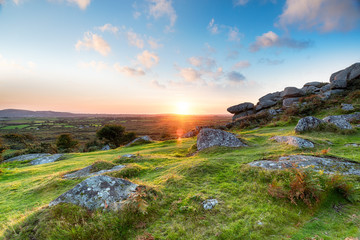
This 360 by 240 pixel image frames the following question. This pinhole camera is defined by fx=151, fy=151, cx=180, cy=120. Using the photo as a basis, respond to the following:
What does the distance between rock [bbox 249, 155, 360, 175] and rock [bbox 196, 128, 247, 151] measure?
17.6 ft

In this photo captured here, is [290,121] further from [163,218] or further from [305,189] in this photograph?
[163,218]

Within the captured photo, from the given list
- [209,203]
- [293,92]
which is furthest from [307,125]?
[293,92]

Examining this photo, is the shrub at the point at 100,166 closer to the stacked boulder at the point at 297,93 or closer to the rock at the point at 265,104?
the stacked boulder at the point at 297,93

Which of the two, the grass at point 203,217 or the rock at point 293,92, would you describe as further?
the rock at point 293,92

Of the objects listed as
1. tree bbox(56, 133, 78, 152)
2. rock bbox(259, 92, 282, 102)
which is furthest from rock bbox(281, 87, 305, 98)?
tree bbox(56, 133, 78, 152)

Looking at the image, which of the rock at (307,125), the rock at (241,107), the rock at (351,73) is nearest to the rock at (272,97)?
the rock at (241,107)

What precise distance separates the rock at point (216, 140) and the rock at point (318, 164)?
5.36 m

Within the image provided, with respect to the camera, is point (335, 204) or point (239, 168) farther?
point (239, 168)

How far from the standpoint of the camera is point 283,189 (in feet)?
17.1

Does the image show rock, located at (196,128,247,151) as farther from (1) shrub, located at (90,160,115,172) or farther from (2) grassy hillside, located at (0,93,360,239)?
(1) shrub, located at (90,160,115,172)

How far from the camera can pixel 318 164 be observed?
6754 millimetres

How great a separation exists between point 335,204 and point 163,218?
5539mm

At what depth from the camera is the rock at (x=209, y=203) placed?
4883mm

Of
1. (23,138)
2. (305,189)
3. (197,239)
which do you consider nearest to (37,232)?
(197,239)
